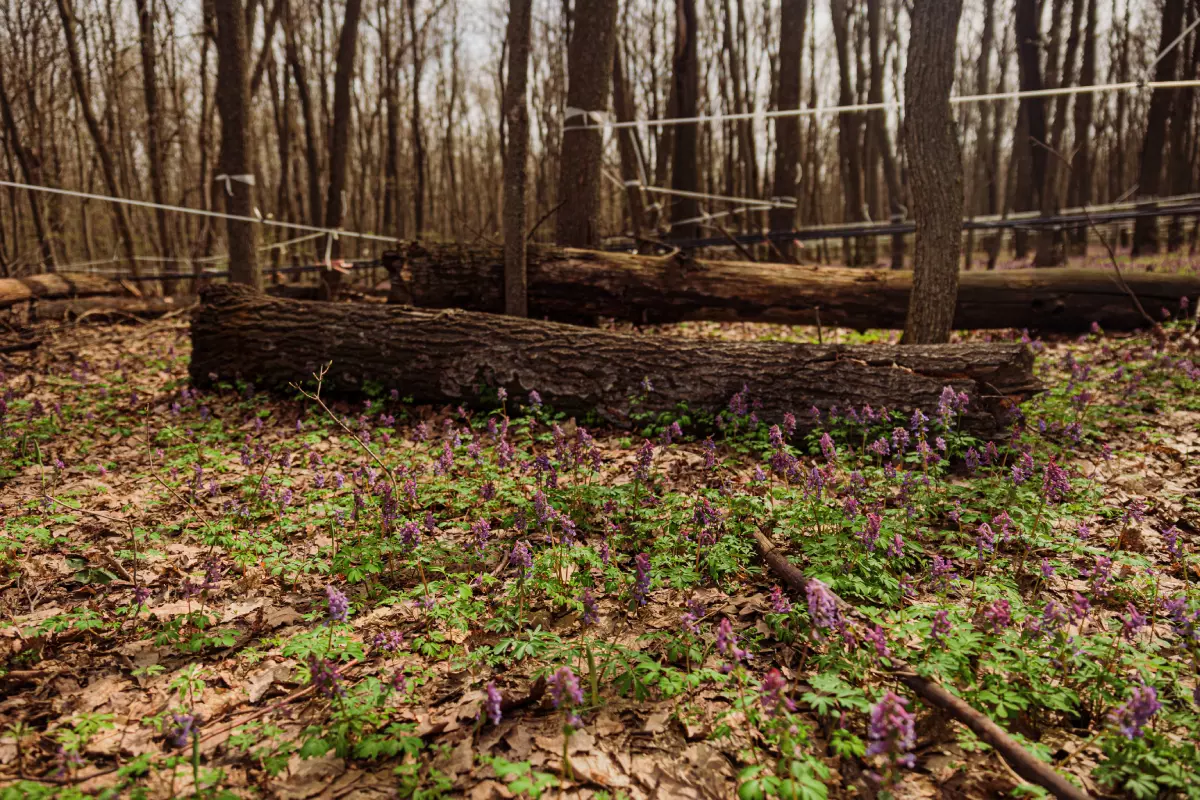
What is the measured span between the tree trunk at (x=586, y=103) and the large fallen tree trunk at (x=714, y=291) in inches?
40.1

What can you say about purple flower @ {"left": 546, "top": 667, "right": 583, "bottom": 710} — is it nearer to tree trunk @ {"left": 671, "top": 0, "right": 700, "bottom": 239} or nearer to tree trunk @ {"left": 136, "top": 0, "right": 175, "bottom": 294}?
tree trunk @ {"left": 671, "top": 0, "right": 700, "bottom": 239}

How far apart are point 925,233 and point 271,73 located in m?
19.5

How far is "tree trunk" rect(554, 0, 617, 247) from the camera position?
298 inches

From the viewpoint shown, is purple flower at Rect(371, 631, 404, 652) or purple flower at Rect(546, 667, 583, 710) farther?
purple flower at Rect(371, 631, 404, 652)

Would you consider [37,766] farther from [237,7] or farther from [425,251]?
[237,7]

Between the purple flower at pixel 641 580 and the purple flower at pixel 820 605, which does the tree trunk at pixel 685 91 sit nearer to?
the purple flower at pixel 641 580

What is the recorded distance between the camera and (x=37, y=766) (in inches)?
82.0

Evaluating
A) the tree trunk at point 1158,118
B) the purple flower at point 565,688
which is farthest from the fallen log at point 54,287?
the tree trunk at point 1158,118

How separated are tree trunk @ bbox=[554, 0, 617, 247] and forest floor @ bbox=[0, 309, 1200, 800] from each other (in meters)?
4.09

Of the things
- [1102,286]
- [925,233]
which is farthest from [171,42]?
[1102,286]

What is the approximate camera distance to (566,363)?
541 centimetres

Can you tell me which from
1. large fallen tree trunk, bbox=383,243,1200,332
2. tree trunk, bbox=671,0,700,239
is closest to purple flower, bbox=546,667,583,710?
large fallen tree trunk, bbox=383,243,1200,332

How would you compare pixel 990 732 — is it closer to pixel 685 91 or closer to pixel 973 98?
pixel 973 98

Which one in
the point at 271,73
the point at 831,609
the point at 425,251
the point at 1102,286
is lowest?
the point at 831,609
